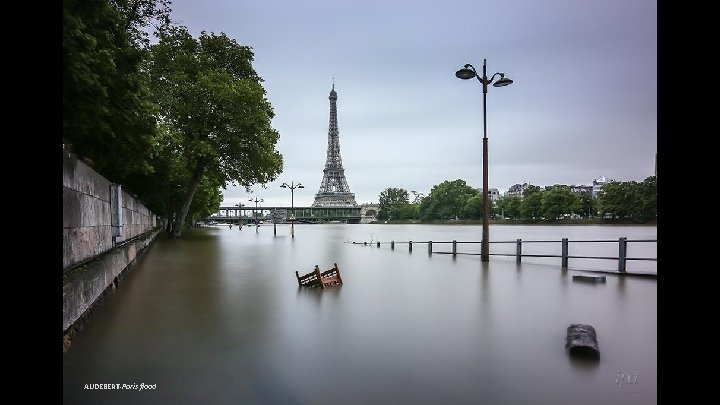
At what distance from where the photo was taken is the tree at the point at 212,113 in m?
26.7

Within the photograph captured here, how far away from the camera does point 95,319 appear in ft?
23.1

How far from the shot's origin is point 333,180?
453ft

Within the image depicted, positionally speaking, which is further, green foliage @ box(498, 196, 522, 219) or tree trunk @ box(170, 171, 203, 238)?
green foliage @ box(498, 196, 522, 219)

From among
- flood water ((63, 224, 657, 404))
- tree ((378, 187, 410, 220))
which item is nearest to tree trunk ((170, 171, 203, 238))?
flood water ((63, 224, 657, 404))

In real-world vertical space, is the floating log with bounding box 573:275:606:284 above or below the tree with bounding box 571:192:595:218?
below

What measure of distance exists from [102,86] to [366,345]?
261 inches

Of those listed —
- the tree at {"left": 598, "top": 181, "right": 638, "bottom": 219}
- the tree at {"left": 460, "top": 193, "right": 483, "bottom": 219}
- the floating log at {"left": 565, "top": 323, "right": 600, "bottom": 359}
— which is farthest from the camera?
the tree at {"left": 460, "top": 193, "right": 483, "bottom": 219}

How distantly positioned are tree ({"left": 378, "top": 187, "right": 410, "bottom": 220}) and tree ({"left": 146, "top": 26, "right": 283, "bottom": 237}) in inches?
4892

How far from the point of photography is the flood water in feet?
13.1

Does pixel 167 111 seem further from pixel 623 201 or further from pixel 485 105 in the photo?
pixel 623 201

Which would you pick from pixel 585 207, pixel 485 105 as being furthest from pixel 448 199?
pixel 485 105

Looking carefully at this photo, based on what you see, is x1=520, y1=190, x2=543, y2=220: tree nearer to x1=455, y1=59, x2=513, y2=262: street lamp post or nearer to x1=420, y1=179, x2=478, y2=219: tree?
x1=420, y1=179, x2=478, y2=219: tree

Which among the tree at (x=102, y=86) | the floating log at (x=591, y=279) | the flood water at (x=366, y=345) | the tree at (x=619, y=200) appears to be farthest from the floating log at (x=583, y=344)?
the tree at (x=619, y=200)

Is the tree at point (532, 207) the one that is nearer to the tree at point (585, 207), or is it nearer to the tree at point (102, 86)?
the tree at point (585, 207)
